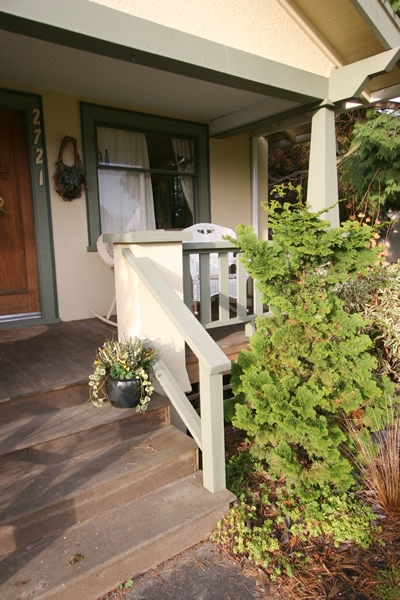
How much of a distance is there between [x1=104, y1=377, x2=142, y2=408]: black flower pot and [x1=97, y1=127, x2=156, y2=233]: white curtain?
2.66 m

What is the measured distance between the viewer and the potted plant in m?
2.40

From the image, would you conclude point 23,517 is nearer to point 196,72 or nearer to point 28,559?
point 28,559

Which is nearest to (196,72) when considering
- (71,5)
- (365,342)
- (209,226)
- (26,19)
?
(71,5)

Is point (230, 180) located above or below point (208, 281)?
above

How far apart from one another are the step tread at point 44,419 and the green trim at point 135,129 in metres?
2.37

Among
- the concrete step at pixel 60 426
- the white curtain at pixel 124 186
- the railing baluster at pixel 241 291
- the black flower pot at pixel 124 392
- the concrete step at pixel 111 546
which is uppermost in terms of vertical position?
the white curtain at pixel 124 186

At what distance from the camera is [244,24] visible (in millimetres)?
3502

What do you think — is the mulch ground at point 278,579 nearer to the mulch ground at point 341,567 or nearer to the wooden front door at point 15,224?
the mulch ground at point 341,567

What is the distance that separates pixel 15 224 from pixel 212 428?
309 cm

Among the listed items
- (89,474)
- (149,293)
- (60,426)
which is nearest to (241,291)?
(149,293)

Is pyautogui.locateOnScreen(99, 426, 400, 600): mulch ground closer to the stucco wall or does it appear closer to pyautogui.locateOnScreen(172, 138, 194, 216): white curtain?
the stucco wall

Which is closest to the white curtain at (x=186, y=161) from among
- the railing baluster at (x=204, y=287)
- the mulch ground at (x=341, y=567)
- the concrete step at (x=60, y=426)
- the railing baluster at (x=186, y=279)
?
the railing baluster at (x=204, y=287)

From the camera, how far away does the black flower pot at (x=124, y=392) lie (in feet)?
7.87

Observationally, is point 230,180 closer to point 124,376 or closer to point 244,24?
point 244,24
